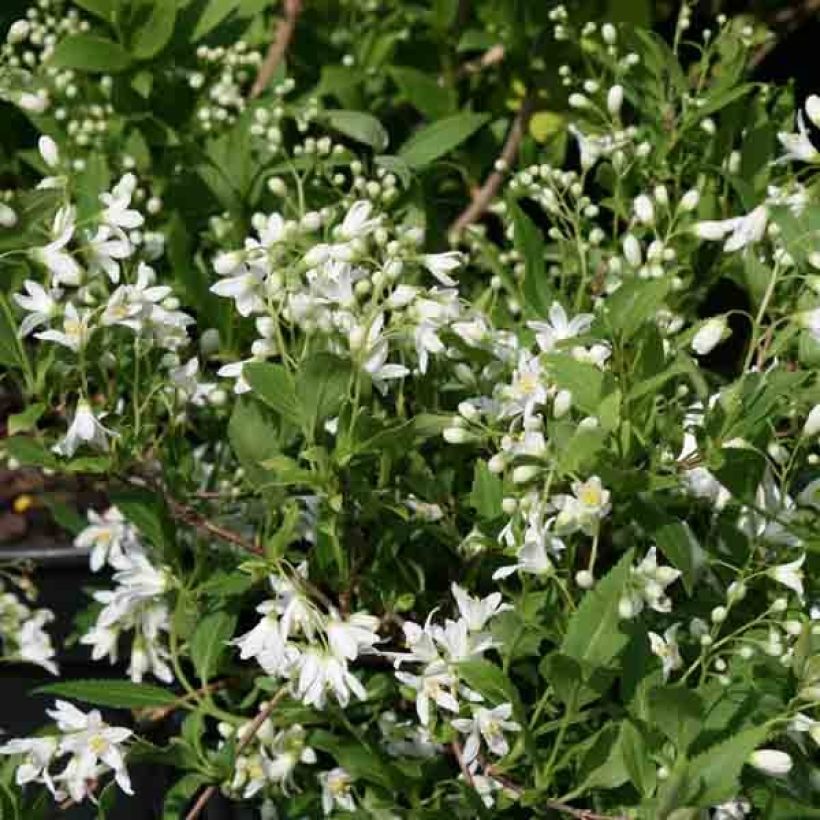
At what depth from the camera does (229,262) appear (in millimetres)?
1334

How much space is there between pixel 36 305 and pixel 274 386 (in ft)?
0.77

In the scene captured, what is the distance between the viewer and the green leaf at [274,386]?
4.12 ft

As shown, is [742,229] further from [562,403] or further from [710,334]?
[562,403]

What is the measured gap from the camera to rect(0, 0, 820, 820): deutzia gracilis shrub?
1.25m

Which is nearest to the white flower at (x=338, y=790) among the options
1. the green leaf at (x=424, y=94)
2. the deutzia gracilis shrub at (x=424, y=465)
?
the deutzia gracilis shrub at (x=424, y=465)

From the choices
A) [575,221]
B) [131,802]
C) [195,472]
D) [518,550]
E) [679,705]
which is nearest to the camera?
[679,705]

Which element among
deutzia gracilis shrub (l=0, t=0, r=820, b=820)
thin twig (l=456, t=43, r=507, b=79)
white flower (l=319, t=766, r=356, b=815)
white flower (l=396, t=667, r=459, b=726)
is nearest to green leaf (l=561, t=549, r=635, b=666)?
deutzia gracilis shrub (l=0, t=0, r=820, b=820)

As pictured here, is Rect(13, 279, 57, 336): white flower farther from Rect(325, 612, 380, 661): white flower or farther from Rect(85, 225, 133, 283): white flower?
Rect(325, 612, 380, 661): white flower

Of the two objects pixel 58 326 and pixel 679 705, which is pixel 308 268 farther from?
pixel 679 705

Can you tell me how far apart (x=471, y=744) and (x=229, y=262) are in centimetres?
46

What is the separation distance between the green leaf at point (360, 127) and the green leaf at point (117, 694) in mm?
700

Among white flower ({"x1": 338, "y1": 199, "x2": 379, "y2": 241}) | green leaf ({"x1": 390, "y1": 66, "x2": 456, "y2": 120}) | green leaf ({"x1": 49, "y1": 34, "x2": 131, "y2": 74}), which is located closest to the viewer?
white flower ({"x1": 338, "y1": 199, "x2": 379, "y2": 241})

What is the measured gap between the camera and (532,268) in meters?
1.49

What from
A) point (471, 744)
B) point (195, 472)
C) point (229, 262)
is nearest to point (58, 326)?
point (229, 262)
